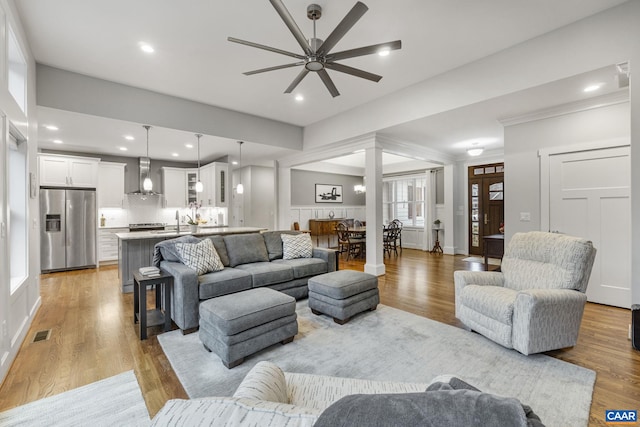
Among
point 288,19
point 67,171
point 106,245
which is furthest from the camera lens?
point 106,245

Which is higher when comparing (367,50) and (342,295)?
(367,50)

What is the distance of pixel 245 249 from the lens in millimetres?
4074

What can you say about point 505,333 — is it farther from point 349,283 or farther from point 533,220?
point 533,220

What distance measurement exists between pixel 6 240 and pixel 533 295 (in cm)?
430

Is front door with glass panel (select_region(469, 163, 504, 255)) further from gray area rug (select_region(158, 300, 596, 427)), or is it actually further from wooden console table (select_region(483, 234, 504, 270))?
gray area rug (select_region(158, 300, 596, 427))

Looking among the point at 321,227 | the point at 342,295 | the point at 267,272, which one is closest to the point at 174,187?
the point at 321,227

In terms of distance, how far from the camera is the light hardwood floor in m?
2.04

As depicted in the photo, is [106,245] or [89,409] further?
[106,245]

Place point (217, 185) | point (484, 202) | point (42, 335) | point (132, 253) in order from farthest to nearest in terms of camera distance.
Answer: point (484, 202) < point (217, 185) < point (132, 253) < point (42, 335)

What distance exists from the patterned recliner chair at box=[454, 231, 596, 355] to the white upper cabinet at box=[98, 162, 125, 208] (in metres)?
7.54

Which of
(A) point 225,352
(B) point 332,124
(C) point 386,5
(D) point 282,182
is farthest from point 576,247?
(D) point 282,182

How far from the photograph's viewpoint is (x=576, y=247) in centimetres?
262

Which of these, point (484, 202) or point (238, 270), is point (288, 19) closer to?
point (238, 270)

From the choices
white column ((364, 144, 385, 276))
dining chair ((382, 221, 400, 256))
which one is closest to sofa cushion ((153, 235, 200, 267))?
white column ((364, 144, 385, 276))
